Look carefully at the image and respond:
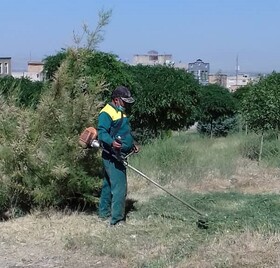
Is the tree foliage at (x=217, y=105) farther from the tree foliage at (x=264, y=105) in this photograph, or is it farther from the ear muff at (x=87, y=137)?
the ear muff at (x=87, y=137)

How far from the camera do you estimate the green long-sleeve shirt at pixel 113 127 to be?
785 cm

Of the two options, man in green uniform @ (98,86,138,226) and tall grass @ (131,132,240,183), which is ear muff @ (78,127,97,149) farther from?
tall grass @ (131,132,240,183)

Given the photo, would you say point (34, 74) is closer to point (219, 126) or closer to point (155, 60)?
point (155, 60)

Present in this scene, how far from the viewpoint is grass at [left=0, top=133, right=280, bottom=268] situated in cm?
640

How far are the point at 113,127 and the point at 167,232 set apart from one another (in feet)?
4.72

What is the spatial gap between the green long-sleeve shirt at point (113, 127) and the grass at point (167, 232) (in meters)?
1.03

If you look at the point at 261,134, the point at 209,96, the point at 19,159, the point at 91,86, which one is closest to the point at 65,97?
the point at 91,86

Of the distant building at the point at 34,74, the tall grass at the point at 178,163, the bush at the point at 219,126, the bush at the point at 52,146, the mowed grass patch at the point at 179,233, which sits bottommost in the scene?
the bush at the point at 219,126

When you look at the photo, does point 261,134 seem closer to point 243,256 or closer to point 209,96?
point 243,256

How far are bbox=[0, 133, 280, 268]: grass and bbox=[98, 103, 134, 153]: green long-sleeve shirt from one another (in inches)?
40.5

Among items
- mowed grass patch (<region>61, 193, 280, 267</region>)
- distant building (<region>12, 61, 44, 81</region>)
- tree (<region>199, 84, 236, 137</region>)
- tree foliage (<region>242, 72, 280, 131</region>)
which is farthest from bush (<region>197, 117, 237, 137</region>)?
mowed grass patch (<region>61, 193, 280, 267</region>)

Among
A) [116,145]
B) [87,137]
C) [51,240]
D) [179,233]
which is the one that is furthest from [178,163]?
[51,240]

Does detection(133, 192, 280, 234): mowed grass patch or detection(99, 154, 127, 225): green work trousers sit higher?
detection(99, 154, 127, 225): green work trousers

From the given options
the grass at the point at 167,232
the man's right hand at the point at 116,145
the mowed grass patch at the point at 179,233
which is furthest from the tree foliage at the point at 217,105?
the man's right hand at the point at 116,145
